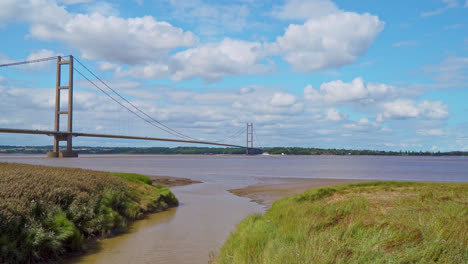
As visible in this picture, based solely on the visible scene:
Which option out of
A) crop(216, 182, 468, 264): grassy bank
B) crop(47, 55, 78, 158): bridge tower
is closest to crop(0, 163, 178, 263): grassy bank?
crop(216, 182, 468, 264): grassy bank

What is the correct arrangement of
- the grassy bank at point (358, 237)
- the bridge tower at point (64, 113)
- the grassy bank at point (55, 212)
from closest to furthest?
the grassy bank at point (358, 237) < the grassy bank at point (55, 212) < the bridge tower at point (64, 113)

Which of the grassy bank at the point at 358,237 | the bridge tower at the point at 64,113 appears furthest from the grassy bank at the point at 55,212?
the bridge tower at the point at 64,113

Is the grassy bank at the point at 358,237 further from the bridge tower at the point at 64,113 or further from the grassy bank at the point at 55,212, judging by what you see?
the bridge tower at the point at 64,113

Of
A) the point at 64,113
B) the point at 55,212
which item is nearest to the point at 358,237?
the point at 55,212

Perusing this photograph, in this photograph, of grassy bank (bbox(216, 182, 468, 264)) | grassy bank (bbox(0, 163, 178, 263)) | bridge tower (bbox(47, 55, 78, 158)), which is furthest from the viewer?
bridge tower (bbox(47, 55, 78, 158))

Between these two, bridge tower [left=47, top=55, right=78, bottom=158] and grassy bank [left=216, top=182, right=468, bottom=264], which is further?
bridge tower [left=47, top=55, right=78, bottom=158]

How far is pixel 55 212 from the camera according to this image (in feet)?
31.6

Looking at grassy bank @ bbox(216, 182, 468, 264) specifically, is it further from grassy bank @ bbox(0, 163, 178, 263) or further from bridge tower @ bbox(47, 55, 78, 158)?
bridge tower @ bbox(47, 55, 78, 158)

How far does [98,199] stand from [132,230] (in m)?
1.56

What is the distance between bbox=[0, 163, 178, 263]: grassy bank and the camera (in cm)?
790

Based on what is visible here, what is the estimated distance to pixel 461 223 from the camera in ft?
23.8

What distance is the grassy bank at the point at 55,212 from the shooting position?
7898 millimetres

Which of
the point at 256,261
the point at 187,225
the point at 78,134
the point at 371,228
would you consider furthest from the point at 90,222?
the point at 78,134

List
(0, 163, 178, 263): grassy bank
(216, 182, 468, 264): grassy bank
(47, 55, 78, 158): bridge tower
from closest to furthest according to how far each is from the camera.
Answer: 1. (216, 182, 468, 264): grassy bank
2. (0, 163, 178, 263): grassy bank
3. (47, 55, 78, 158): bridge tower
